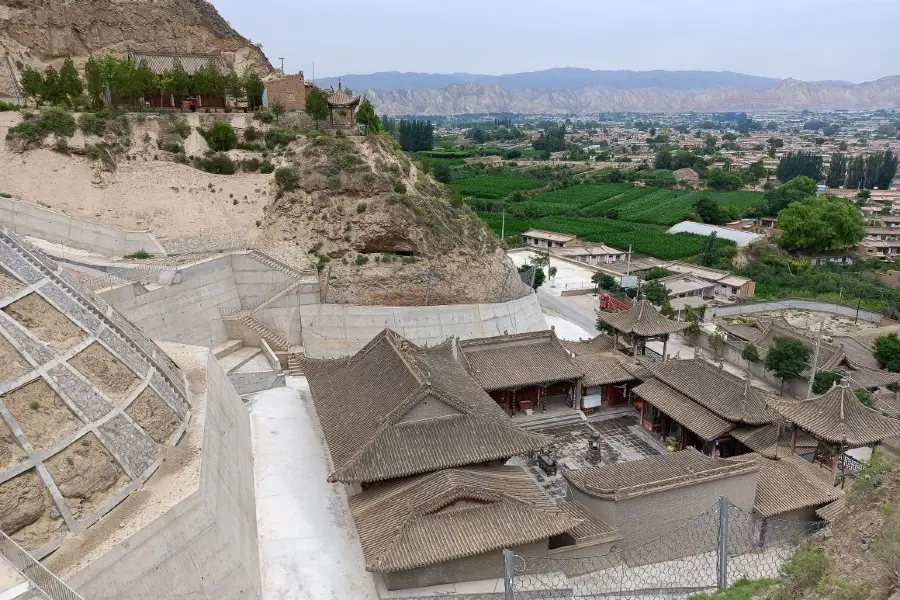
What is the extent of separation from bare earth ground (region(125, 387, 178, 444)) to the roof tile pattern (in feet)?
53.6

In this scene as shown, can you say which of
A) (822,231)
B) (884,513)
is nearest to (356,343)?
(884,513)

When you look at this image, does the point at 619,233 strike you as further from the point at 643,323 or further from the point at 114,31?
the point at 114,31

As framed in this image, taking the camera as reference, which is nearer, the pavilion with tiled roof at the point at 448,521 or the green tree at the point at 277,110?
the pavilion with tiled roof at the point at 448,521

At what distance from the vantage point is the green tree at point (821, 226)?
52656mm

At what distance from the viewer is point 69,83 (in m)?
31.7

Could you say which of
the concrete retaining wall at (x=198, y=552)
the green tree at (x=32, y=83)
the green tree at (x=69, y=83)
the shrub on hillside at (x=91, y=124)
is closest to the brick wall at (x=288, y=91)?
the shrub on hillside at (x=91, y=124)

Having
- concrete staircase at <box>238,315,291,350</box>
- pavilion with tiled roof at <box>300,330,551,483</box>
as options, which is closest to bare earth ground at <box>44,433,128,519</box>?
pavilion with tiled roof at <box>300,330,551,483</box>

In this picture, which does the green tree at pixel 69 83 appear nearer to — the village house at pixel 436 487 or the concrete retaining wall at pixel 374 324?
the concrete retaining wall at pixel 374 324

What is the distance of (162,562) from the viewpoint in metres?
11.0

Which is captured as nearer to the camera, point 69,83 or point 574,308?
point 69,83

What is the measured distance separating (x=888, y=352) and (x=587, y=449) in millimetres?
18357

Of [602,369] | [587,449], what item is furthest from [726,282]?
[587,449]

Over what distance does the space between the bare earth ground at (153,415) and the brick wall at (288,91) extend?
85.4 feet

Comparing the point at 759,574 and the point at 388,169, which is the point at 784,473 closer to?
the point at 759,574
